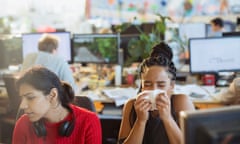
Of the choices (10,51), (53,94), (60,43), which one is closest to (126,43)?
(60,43)

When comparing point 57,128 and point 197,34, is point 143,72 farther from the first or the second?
point 197,34

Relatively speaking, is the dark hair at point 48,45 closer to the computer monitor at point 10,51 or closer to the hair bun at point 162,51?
the computer monitor at point 10,51

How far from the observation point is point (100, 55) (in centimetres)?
304

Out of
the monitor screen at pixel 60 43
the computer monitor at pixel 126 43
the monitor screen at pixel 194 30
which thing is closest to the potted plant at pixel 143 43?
the computer monitor at pixel 126 43

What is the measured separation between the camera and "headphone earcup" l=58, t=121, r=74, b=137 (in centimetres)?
131

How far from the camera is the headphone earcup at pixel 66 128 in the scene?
131cm

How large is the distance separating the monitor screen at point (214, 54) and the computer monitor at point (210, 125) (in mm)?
2258

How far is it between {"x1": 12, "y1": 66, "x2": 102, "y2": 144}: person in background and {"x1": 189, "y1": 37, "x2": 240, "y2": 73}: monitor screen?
1.56 m

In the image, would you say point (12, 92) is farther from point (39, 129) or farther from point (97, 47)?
point (39, 129)

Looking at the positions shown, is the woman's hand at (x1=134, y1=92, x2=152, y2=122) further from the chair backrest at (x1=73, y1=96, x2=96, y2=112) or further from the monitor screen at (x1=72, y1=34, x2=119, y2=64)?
the monitor screen at (x1=72, y1=34, x2=119, y2=64)

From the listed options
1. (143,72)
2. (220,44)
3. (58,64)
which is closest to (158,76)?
(143,72)

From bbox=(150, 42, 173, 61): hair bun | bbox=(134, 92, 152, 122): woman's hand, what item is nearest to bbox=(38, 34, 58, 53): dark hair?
bbox=(150, 42, 173, 61): hair bun

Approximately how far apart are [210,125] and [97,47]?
2544 millimetres

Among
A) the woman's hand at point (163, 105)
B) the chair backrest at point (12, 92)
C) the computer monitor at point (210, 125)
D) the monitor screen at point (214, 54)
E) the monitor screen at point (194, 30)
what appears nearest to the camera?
the computer monitor at point (210, 125)
